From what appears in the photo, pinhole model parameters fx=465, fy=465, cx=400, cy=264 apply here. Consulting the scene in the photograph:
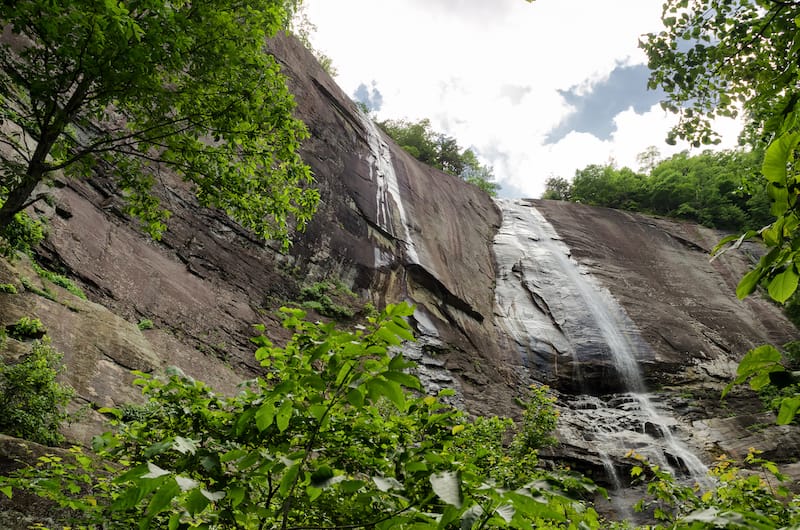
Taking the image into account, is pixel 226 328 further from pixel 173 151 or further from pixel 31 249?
pixel 173 151

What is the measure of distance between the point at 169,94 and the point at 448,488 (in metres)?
4.16

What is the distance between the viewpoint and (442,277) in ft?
52.6

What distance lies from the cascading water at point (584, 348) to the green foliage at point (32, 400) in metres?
11.1

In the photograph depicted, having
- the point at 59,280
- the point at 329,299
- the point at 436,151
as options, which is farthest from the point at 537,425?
the point at 436,151

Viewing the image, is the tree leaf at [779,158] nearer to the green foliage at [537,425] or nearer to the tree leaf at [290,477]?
the tree leaf at [290,477]

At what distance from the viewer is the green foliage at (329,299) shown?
38.9 ft

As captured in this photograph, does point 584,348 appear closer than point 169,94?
No

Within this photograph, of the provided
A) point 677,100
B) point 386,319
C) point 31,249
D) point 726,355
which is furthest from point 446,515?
point 726,355

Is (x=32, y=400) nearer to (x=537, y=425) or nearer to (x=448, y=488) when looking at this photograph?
(x=448, y=488)

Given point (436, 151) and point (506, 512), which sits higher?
point (436, 151)

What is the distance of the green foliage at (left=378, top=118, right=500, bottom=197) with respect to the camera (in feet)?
102

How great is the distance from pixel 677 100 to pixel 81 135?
1059 centimetres

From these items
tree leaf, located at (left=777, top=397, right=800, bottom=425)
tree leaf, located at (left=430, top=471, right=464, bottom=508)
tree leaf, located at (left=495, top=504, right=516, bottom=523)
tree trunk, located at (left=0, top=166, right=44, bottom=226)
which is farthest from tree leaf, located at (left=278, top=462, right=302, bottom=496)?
tree trunk, located at (left=0, top=166, right=44, bottom=226)

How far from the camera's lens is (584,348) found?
15.7 meters
